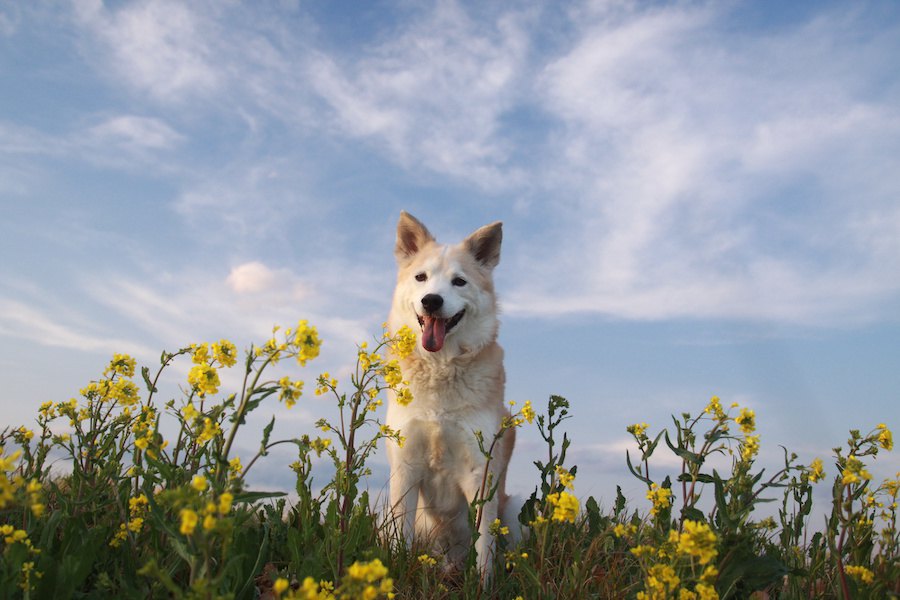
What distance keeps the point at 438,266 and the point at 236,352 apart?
11.2 ft

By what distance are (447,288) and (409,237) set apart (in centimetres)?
108

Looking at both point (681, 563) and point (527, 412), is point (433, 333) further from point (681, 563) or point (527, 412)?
point (681, 563)

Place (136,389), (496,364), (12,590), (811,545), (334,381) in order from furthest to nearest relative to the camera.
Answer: (496,364) → (811,545) → (136,389) → (334,381) → (12,590)

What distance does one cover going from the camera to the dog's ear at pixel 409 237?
6.79m

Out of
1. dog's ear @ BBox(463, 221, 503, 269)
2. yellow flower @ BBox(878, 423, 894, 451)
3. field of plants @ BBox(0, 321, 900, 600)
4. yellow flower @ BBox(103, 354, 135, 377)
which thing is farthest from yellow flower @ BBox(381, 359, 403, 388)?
dog's ear @ BBox(463, 221, 503, 269)

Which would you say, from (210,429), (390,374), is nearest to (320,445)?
(390,374)

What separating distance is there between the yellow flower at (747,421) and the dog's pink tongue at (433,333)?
9.62 feet

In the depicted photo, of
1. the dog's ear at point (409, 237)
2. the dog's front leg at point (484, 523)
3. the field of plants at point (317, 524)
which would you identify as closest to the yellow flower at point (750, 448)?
the field of plants at point (317, 524)

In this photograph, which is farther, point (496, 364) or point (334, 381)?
point (496, 364)

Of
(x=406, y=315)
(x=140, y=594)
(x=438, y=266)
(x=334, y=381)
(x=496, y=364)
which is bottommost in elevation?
(x=140, y=594)

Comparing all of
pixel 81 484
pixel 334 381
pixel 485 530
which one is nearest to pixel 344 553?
pixel 334 381

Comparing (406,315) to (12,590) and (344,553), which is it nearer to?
(344,553)

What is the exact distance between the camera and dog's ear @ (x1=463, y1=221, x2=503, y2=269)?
674cm

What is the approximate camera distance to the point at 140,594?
9.29ft
